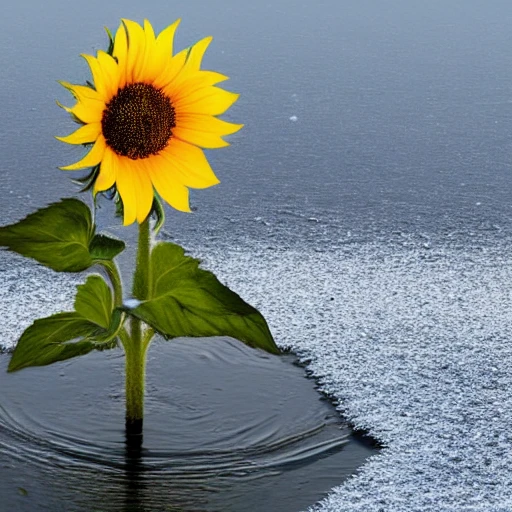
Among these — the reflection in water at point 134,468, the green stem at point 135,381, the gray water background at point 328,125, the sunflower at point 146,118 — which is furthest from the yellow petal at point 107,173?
the gray water background at point 328,125

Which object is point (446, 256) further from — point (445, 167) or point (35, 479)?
point (35, 479)

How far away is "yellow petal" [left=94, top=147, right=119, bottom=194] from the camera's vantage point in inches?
40.1

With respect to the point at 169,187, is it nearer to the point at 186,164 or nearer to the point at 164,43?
the point at 186,164

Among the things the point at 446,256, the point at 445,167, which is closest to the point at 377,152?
the point at 445,167

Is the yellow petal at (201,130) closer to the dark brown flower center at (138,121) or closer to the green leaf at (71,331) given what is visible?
the dark brown flower center at (138,121)

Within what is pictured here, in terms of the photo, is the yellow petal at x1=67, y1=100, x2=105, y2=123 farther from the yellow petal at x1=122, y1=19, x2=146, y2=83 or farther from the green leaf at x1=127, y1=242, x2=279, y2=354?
the green leaf at x1=127, y1=242, x2=279, y2=354

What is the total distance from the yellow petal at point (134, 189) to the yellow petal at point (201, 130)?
0.06 m

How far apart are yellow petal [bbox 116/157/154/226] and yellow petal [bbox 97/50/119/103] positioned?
2.8 inches

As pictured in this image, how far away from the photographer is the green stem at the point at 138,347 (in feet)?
3.70

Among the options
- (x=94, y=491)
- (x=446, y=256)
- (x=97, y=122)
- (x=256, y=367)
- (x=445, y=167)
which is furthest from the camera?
(x=445, y=167)

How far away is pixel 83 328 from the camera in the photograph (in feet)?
3.83

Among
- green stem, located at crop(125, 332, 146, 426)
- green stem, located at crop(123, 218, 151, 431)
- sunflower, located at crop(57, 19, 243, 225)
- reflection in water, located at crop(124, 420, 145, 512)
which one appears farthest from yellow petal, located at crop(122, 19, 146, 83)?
reflection in water, located at crop(124, 420, 145, 512)

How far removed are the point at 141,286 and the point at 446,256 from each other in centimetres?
85

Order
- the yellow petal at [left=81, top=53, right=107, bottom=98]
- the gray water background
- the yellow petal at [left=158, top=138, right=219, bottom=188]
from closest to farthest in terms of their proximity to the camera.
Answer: the yellow petal at [left=81, top=53, right=107, bottom=98], the yellow petal at [left=158, top=138, right=219, bottom=188], the gray water background
